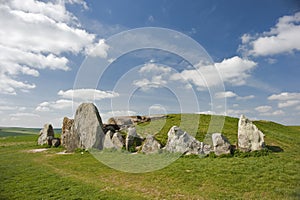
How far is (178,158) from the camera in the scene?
53.7 ft

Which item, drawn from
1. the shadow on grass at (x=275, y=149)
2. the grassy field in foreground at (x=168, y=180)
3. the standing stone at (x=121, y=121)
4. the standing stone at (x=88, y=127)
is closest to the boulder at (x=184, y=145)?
the grassy field in foreground at (x=168, y=180)

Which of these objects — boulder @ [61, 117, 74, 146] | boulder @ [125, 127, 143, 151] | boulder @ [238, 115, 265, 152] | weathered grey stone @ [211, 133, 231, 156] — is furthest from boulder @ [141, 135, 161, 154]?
boulder @ [61, 117, 74, 146]

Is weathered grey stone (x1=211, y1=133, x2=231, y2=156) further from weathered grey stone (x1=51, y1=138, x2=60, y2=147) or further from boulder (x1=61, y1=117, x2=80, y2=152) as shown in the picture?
weathered grey stone (x1=51, y1=138, x2=60, y2=147)

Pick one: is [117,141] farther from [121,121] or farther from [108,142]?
[121,121]

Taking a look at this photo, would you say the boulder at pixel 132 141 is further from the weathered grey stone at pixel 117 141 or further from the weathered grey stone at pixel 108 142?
the weathered grey stone at pixel 108 142

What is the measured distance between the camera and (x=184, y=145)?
58.1 ft

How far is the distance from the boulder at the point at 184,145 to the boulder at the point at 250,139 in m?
2.55

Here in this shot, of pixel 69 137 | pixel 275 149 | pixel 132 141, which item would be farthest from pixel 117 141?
pixel 275 149

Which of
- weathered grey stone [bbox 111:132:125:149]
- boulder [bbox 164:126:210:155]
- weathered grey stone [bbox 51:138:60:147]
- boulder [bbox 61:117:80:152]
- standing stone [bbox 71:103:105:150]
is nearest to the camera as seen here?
boulder [bbox 164:126:210:155]

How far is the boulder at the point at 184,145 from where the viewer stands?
17234 mm

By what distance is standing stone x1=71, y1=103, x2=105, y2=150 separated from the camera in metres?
22.1

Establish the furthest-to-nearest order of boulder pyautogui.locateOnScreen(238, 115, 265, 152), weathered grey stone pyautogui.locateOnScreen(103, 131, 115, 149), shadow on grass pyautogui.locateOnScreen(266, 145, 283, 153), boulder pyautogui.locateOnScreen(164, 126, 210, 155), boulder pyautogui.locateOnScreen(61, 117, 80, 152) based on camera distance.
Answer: boulder pyautogui.locateOnScreen(61, 117, 80, 152)
weathered grey stone pyautogui.locateOnScreen(103, 131, 115, 149)
shadow on grass pyautogui.locateOnScreen(266, 145, 283, 153)
boulder pyautogui.locateOnScreen(164, 126, 210, 155)
boulder pyautogui.locateOnScreen(238, 115, 265, 152)

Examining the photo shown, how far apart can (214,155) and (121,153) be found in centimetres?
745

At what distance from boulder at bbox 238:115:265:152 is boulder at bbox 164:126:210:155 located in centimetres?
255
